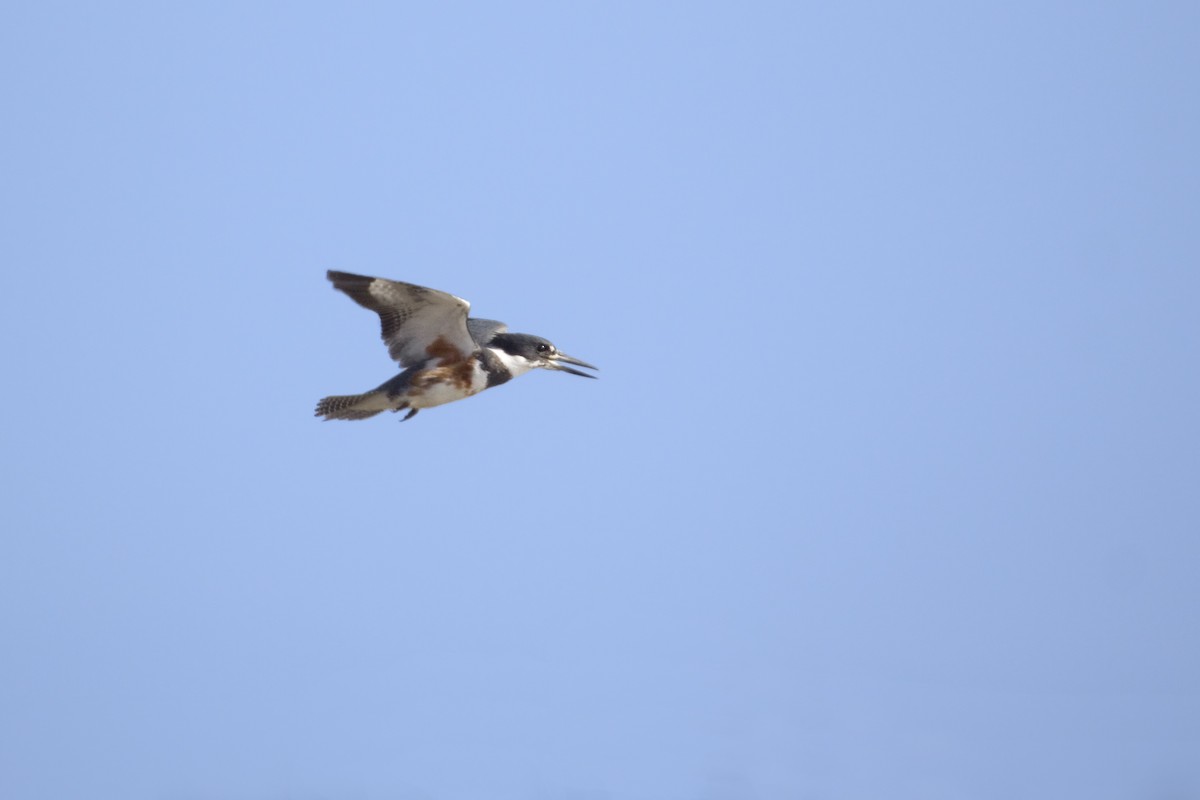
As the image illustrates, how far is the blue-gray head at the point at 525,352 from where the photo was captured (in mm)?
17406

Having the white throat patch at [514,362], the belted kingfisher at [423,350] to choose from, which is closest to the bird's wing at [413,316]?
the belted kingfisher at [423,350]

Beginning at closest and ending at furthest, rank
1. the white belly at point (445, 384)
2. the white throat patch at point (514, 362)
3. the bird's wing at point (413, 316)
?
the bird's wing at point (413, 316), the white belly at point (445, 384), the white throat patch at point (514, 362)

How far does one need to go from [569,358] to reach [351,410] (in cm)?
243

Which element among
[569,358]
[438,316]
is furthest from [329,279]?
[569,358]

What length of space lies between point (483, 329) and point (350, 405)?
1459mm

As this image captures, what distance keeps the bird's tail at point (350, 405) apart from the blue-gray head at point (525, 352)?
117cm

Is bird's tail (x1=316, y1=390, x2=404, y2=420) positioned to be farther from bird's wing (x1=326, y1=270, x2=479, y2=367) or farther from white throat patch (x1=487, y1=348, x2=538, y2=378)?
white throat patch (x1=487, y1=348, x2=538, y2=378)

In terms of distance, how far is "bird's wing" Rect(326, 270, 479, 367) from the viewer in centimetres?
1647

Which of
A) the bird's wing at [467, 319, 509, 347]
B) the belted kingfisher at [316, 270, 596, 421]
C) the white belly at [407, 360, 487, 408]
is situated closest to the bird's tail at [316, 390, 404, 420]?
the belted kingfisher at [316, 270, 596, 421]

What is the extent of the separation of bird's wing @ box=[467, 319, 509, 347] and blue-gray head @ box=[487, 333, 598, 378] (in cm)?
5

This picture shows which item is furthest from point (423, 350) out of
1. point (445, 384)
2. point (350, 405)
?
point (350, 405)

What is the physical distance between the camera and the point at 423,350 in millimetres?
17000

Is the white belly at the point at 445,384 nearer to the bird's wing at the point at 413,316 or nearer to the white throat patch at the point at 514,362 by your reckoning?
the bird's wing at the point at 413,316

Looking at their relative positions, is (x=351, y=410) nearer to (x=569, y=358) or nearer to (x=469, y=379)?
(x=469, y=379)
